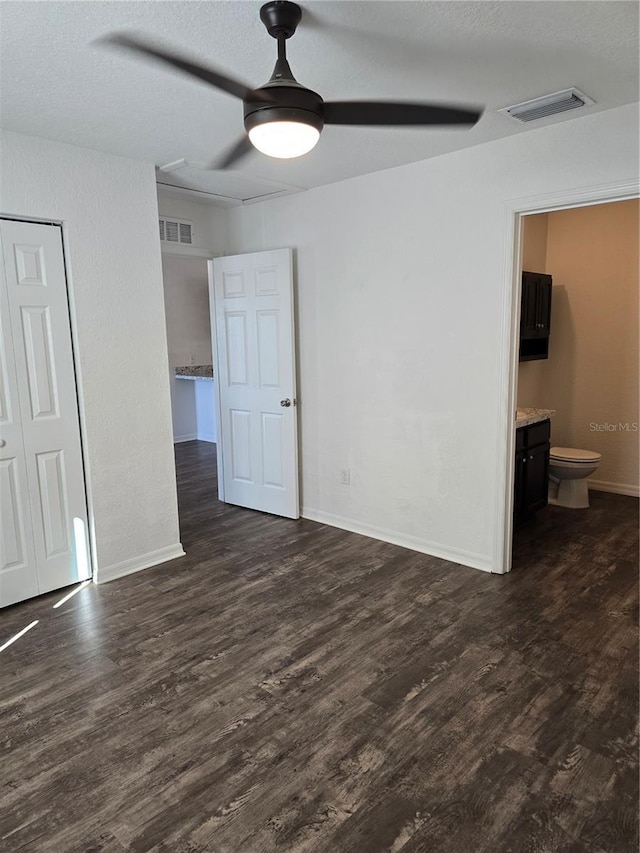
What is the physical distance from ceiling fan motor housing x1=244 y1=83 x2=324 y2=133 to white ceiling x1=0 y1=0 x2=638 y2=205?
35 cm

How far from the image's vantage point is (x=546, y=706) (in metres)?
2.28

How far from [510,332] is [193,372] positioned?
203 inches

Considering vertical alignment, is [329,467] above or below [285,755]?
above

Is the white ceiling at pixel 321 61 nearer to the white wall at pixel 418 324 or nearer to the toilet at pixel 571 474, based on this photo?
the white wall at pixel 418 324

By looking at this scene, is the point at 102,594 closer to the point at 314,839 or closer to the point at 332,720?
the point at 332,720

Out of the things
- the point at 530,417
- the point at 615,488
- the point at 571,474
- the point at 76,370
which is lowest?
the point at 615,488

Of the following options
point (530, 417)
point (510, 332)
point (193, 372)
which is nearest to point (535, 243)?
point (530, 417)

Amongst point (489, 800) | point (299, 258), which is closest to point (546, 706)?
point (489, 800)

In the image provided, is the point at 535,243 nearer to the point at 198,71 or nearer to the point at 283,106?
the point at 283,106

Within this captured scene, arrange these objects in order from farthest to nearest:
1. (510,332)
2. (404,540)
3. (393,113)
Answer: (404,540), (510,332), (393,113)

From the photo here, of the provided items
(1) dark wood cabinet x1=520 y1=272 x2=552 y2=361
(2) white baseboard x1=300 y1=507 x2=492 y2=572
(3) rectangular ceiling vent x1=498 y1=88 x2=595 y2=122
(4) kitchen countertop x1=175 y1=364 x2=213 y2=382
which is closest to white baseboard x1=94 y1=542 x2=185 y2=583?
(2) white baseboard x1=300 y1=507 x2=492 y2=572

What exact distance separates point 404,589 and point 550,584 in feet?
2.82

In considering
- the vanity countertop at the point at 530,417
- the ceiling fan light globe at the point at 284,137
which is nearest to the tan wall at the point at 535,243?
the vanity countertop at the point at 530,417

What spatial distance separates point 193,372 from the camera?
7.61 metres
